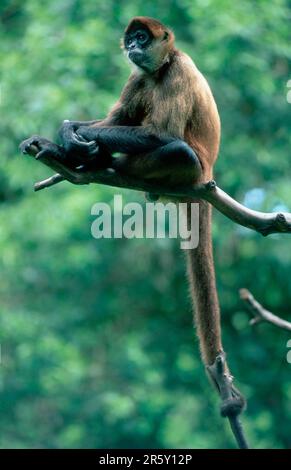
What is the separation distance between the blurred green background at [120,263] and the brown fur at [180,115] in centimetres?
320

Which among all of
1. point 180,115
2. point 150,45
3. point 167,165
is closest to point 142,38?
point 150,45

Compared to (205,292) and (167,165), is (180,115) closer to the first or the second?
(167,165)

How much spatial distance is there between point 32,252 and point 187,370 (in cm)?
225

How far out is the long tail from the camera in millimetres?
4945

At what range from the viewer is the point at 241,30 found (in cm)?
889

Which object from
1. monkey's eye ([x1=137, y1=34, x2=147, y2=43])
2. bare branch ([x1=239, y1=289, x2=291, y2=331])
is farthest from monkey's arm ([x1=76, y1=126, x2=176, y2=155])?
bare branch ([x1=239, y1=289, x2=291, y2=331])

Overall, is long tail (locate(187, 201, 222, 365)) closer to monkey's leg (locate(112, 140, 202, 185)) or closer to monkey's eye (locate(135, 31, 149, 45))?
monkey's leg (locate(112, 140, 202, 185))

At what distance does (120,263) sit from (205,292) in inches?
213

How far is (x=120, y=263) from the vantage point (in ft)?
34.7

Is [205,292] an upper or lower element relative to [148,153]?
lower

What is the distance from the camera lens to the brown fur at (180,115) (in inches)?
204
